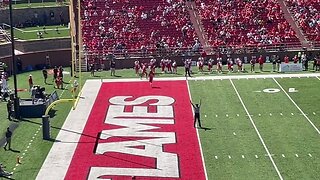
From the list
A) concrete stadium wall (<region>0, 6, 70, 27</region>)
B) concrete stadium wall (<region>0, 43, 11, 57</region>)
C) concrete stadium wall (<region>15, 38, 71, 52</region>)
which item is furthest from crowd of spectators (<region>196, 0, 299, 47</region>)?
concrete stadium wall (<region>0, 43, 11, 57</region>)

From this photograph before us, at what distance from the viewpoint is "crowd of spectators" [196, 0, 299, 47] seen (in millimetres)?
42312

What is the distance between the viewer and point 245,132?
26.0 m

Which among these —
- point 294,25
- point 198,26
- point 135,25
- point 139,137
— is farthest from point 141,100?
point 294,25

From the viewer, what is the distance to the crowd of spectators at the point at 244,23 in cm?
4231

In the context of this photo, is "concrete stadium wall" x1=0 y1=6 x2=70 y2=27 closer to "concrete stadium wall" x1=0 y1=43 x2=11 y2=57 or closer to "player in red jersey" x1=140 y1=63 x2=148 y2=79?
"concrete stadium wall" x1=0 y1=43 x2=11 y2=57

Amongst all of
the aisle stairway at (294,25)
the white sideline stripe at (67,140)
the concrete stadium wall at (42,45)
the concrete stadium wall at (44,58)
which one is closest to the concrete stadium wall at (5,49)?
the concrete stadium wall at (44,58)

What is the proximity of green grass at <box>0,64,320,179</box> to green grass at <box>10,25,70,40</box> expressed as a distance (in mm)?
8545

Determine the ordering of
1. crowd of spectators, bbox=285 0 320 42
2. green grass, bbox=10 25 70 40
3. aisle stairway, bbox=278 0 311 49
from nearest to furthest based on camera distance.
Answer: aisle stairway, bbox=278 0 311 49 < crowd of spectators, bbox=285 0 320 42 < green grass, bbox=10 25 70 40

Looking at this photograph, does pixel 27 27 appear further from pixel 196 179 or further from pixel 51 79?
pixel 196 179

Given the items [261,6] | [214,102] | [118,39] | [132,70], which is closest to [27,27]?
[118,39]

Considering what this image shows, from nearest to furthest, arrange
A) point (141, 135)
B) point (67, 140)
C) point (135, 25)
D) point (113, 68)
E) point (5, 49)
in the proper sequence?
point (67, 140) < point (141, 135) < point (113, 68) < point (5, 49) < point (135, 25)

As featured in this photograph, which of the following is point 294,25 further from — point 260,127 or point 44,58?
point 260,127

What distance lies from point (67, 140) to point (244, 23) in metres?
21.4

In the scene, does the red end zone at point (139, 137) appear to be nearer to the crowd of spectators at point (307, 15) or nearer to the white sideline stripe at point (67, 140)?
the white sideline stripe at point (67, 140)
